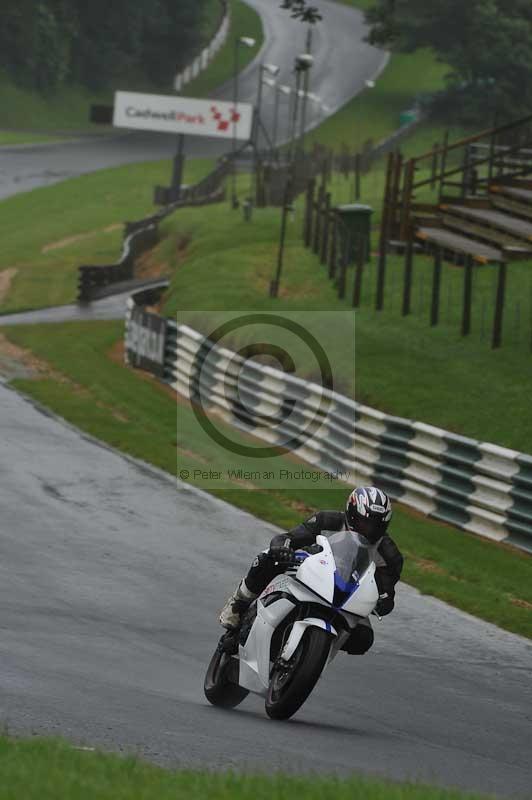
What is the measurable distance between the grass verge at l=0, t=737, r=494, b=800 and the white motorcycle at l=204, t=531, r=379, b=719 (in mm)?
1814

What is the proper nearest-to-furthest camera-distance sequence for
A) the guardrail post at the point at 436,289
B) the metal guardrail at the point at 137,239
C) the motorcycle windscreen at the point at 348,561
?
1. the motorcycle windscreen at the point at 348,561
2. the guardrail post at the point at 436,289
3. the metal guardrail at the point at 137,239

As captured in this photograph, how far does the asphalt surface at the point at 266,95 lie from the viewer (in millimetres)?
74750

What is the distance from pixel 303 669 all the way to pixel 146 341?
21897 millimetres

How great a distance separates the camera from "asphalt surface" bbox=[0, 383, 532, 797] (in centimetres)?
871

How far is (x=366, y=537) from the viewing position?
9.72m

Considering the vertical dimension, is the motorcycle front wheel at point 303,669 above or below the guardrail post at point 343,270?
below

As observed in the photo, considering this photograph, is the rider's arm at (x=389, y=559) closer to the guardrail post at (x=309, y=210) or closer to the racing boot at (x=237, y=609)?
the racing boot at (x=237, y=609)

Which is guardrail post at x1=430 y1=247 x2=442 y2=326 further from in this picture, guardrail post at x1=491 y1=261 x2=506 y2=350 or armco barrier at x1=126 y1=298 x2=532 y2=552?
armco barrier at x1=126 y1=298 x2=532 y2=552

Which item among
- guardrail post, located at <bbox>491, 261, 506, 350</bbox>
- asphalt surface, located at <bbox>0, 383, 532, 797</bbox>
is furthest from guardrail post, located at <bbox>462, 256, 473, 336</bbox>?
asphalt surface, located at <bbox>0, 383, 532, 797</bbox>

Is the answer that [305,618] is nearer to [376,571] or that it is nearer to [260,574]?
[376,571]

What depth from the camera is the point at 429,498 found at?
2030 centimetres

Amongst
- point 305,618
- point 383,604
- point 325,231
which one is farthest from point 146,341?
point 305,618

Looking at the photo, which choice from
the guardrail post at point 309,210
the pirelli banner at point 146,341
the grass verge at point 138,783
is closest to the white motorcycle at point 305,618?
the grass verge at point 138,783

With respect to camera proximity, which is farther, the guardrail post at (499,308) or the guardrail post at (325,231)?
the guardrail post at (325,231)
